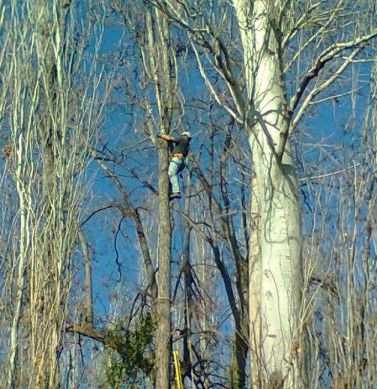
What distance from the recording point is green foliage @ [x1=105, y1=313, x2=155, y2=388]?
36.0 feet

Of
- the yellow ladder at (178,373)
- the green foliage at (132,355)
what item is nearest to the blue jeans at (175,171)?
the green foliage at (132,355)

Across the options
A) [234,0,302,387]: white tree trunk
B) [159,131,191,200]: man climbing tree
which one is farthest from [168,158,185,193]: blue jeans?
[234,0,302,387]: white tree trunk

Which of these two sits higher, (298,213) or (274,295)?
(298,213)

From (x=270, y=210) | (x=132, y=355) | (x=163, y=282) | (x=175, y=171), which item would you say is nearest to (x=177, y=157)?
(x=175, y=171)

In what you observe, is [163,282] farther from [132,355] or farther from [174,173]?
[174,173]

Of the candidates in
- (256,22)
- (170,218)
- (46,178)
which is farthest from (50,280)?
(256,22)

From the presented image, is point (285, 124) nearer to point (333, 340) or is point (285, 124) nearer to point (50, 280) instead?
point (333, 340)

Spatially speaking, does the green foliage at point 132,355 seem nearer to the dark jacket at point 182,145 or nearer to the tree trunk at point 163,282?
the tree trunk at point 163,282

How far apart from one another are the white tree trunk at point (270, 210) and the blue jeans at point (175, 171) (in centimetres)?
276

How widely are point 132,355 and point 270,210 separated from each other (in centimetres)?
422

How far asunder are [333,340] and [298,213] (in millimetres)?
1087

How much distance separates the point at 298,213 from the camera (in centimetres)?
762

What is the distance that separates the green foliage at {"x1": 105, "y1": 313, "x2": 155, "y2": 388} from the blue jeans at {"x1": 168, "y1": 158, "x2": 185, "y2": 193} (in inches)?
66.3

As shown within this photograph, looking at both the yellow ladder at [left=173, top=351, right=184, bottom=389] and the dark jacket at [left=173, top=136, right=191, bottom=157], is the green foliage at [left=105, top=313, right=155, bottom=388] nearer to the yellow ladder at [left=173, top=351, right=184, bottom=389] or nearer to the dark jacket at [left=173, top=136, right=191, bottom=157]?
the yellow ladder at [left=173, top=351, right=184, bottom=389]
